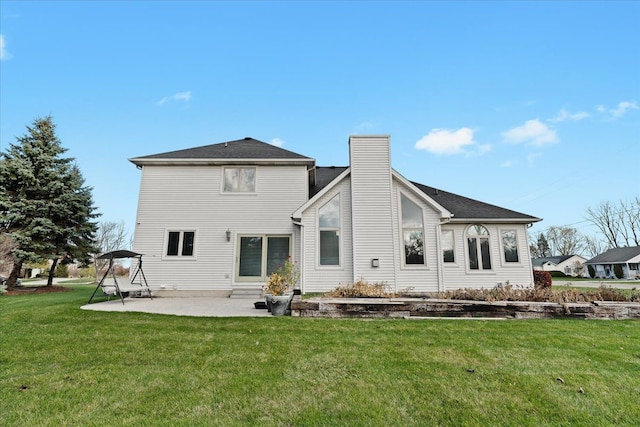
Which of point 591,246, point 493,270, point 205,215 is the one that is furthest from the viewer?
point 591,246

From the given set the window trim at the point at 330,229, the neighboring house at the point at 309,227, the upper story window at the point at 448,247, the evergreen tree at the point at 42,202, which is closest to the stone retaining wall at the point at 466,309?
the neighboring house at the point at 309,227

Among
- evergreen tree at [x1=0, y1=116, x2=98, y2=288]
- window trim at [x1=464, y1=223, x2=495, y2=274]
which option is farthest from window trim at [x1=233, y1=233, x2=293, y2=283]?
evergreen tree at [x1=0, y1=116, x2=98, y2=288]

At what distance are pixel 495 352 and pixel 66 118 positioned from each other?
20.8 metres

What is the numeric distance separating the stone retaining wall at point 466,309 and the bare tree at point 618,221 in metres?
50.2

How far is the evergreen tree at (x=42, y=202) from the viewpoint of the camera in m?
14.1

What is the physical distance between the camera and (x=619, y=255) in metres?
37.6

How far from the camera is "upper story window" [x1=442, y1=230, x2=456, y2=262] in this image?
11883mm

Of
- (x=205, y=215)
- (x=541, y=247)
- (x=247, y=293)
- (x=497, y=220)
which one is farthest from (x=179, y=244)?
(x=541, y=247)

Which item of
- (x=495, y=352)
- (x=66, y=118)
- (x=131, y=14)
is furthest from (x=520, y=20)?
(x=66, y=118)

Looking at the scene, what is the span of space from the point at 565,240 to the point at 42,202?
7244 centimetres

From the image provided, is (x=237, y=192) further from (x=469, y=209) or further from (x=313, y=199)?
(x=469, y=209)

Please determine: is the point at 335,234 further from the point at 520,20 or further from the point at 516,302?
the point at 520,20

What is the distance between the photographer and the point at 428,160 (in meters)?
20.0

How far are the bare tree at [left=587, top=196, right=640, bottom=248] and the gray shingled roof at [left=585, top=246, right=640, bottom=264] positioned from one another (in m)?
5.99
